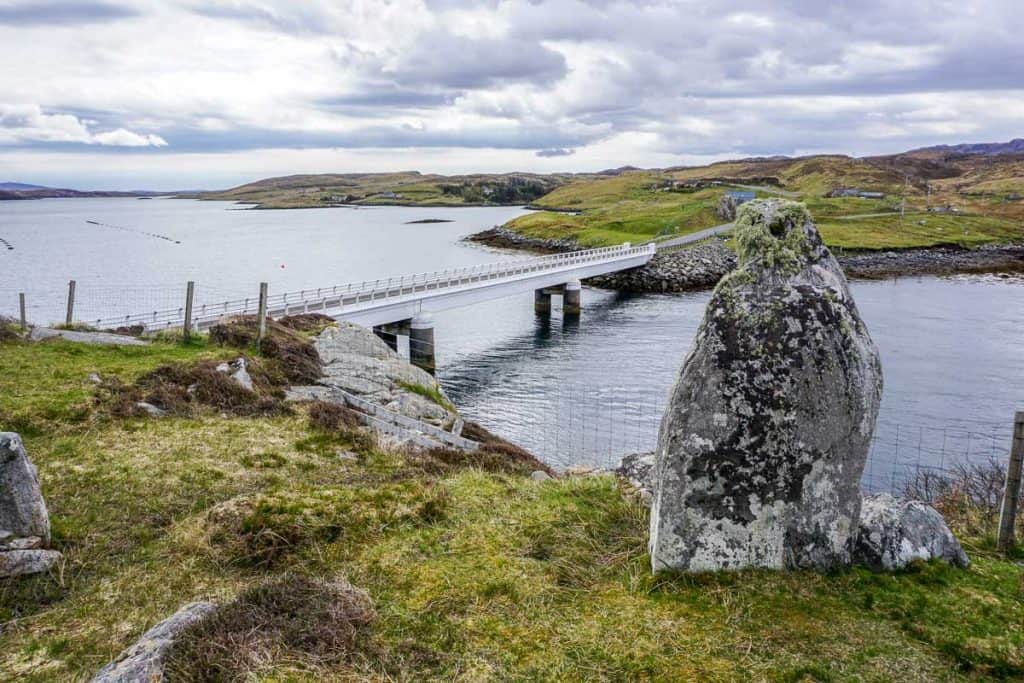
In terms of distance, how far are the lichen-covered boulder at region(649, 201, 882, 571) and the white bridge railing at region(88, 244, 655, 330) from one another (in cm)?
2788

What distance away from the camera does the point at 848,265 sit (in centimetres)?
9275

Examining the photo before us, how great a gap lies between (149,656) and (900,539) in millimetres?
7725

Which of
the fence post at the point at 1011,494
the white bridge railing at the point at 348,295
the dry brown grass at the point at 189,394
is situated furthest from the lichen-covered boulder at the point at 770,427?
the white bridge railing at the point at 348,295

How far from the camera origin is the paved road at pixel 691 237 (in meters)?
98.8

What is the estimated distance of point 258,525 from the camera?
378 inches

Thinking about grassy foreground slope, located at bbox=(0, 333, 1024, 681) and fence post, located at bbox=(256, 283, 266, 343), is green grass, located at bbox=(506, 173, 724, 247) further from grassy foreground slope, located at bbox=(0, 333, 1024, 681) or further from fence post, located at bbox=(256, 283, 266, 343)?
grassy foreground slope, located at bbox=(0, 333, 1024, 681)

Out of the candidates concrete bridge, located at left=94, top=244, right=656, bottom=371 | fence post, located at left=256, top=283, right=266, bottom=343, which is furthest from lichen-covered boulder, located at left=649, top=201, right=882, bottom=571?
concrete bridge, located at left=94, top=244, right=656, bottom=371

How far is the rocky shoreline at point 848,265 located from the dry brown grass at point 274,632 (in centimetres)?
7530

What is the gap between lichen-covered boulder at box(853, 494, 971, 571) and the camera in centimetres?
788

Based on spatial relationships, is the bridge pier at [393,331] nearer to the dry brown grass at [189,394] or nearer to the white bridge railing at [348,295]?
the white bridge railing at [348,295]

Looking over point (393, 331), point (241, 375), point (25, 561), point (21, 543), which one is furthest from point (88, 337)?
point (393, 331)

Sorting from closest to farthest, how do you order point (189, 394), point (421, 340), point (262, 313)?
point (189, 394), point (262, 313), point (421, 340)

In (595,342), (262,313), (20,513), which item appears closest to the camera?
(20,513)

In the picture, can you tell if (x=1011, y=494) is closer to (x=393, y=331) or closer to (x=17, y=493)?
(x=17, y=493)
